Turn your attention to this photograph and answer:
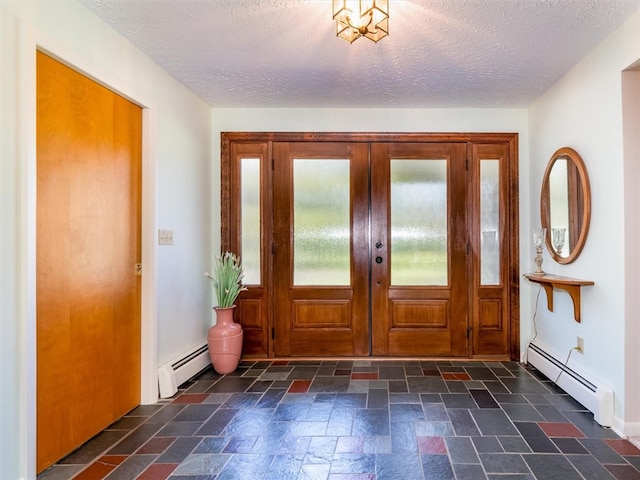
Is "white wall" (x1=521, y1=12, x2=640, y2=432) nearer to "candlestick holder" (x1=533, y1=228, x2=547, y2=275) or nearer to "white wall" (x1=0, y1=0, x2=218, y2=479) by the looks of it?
"candlestick holder" (x1=533, y1=228, x2=547, y2=275)

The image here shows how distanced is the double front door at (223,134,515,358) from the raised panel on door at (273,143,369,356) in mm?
10

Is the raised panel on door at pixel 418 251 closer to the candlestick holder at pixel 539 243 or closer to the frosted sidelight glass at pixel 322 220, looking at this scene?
the frosted sidelight glass at pixel 322 220

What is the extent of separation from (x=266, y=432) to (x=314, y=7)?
2.51 m

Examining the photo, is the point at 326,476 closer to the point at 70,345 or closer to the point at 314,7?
the point at 70,345

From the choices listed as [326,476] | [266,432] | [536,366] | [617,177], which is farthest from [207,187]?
[536,366]

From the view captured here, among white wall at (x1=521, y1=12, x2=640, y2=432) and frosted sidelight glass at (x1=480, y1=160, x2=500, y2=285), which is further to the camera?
frosted sidelight glass at (x1=480, y1=160, x2=500, y2=285)

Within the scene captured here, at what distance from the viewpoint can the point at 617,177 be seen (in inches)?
90.8

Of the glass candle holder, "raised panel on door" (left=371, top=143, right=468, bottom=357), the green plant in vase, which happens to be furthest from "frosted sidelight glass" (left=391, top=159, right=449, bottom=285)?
the green plant in vase

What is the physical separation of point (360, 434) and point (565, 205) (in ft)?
Result: 7.61

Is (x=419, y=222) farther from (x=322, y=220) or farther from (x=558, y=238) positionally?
(x=558, y=238)

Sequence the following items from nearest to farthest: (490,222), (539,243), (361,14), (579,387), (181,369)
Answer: (361,14)
(579,387)
(181,369)
(539,243)
(490,222)

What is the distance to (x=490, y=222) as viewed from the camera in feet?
11.9

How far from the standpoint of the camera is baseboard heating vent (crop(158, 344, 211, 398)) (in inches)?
109

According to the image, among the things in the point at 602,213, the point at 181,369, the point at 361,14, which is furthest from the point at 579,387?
the point at 181,369
